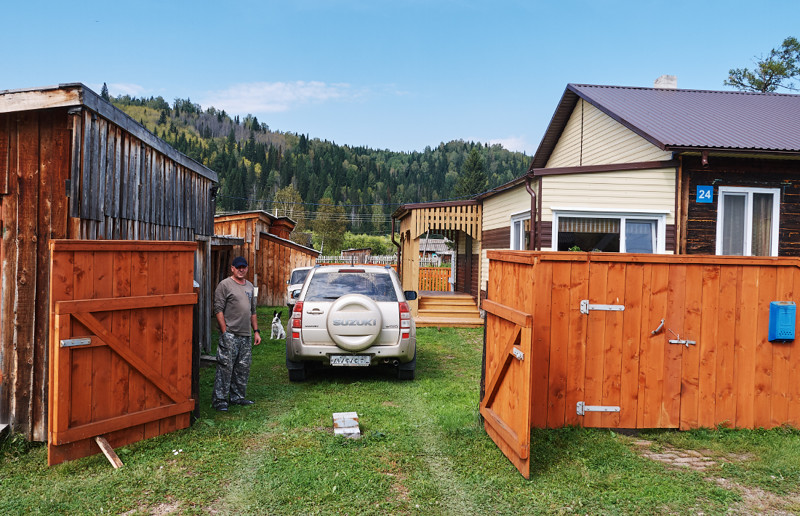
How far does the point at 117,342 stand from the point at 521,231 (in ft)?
31.3

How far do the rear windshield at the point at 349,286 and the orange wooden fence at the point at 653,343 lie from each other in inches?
104

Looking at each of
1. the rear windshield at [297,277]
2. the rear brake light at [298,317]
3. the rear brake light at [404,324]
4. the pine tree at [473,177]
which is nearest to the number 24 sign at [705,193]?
the rear brake light at [404,324]

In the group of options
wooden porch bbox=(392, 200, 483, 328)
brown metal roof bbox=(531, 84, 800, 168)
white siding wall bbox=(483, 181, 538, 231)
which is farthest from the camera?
wooden porch bbox=(392, 200, 483, 328)

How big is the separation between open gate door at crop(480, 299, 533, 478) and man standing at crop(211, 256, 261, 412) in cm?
295

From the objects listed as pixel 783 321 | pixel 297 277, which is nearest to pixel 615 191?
pixel 783 321

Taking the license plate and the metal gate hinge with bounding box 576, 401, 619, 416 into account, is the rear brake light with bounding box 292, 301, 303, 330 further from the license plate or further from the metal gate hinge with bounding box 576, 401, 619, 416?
the metal gate hinge with bounding box 576, 401, 619, 416

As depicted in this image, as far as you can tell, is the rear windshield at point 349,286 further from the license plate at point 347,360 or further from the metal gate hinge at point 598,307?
the metal gate hinge at point 598,307

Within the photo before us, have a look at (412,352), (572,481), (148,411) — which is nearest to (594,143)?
(412,352)

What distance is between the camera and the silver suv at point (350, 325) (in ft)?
25.0

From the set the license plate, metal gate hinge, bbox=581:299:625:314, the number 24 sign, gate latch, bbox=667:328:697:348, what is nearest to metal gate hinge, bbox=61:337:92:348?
the license plate

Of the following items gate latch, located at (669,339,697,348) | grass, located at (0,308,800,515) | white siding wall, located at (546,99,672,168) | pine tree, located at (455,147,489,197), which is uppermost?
pine tree, located at (455,147,489,197)

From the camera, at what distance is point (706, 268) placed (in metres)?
5.82

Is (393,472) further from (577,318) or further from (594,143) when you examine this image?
(594,143)

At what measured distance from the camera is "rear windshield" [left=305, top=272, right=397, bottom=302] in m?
8.04
